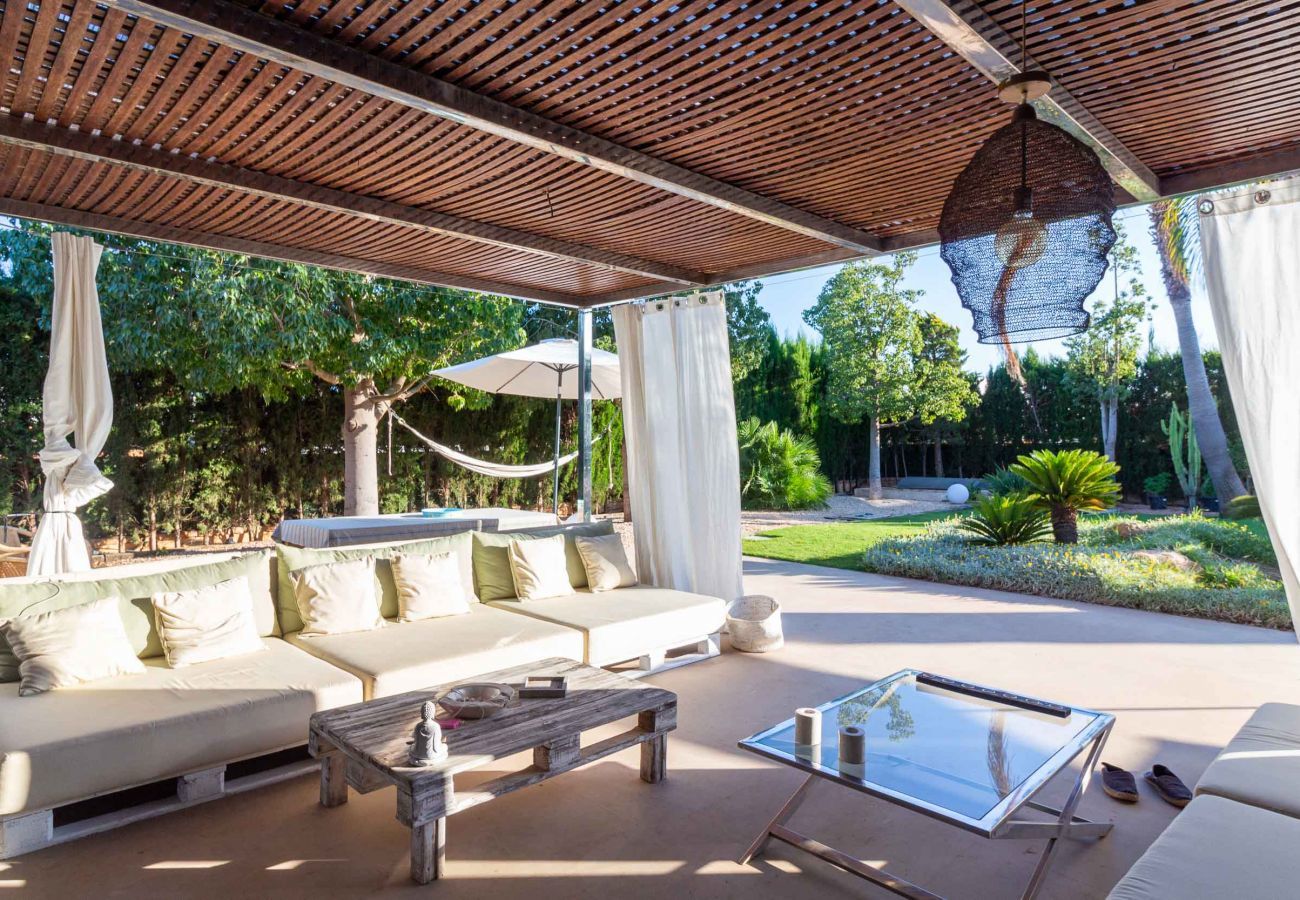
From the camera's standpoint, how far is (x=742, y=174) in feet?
10.3

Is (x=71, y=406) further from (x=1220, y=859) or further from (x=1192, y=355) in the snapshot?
(x=1192, y=355)

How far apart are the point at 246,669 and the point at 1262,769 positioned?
3.20m

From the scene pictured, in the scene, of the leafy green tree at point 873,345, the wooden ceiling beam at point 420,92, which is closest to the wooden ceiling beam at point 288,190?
the wooden ceiling beam at point 420,92

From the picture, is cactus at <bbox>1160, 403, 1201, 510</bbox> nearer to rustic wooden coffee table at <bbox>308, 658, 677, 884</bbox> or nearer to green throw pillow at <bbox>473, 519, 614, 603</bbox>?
green throw pillow at <bbox>473, 519, 614, 603</bbox>

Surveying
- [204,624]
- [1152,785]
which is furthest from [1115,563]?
[204,624]

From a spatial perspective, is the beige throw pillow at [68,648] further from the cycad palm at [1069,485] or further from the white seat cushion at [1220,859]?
the cycad palm at [1069,485]

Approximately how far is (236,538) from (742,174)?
22.2ft

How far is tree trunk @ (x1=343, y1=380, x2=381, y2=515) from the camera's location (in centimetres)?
743

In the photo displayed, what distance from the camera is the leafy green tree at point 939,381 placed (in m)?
11.0

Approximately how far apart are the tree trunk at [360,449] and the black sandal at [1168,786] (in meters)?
6.48

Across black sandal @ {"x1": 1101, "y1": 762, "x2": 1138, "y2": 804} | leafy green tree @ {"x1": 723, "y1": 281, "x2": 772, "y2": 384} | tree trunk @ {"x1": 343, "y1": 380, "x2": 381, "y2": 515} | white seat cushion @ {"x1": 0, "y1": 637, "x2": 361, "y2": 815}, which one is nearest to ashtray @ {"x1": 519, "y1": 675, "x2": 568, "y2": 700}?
white seat cushion @ {"x1": 0, "y1": 637, "x2": 361, "y2": 815}

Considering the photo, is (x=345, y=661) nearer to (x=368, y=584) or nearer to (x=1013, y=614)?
(x=368, y=584)

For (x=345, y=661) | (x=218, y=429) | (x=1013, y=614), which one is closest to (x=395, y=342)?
(x=218, y=429)

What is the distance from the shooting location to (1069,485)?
22.1ft
